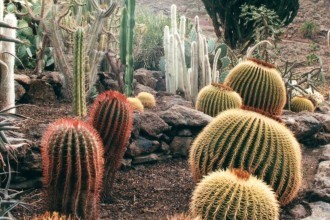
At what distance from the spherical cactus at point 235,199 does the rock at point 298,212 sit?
89 centimetres

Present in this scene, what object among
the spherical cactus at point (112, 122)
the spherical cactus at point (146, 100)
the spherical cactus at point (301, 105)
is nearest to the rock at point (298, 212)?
the spherical cactus at point (112, 122)

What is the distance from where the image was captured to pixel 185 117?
5.68m

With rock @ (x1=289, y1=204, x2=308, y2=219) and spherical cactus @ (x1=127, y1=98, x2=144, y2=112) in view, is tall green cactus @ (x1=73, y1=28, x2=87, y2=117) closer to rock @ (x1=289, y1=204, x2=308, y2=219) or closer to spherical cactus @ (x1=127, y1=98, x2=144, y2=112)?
spherical cactus @ (x1=127, y1=98, x2=144, y2=112)

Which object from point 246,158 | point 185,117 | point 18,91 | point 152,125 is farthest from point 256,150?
point 18,91

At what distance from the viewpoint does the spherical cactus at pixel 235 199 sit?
137 inches

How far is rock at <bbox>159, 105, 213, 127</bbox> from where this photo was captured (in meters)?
5.59

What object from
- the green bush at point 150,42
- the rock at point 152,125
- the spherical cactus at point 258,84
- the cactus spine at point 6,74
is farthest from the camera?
the green bush at point 150,42

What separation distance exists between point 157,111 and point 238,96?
849 millimetres

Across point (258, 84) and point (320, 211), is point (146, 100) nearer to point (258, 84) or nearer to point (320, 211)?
point (258, 84)

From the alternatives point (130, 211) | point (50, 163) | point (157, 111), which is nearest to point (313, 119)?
point (157, 111)

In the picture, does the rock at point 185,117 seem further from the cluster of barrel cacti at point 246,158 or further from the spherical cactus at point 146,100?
the cluster of barrel cacti at point 246,158

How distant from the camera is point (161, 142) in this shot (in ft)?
18.1

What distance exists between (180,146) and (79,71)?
1.18m

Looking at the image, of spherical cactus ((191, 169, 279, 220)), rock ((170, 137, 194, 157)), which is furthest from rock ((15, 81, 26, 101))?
spherical cactus ((191, 169, 279, 220))
